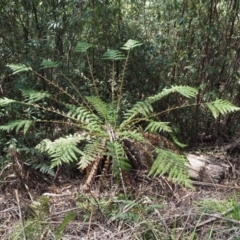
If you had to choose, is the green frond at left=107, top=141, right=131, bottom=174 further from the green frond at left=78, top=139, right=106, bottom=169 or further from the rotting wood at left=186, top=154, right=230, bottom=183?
the rotting wood at left=186, top=154, right=230, bottom=183

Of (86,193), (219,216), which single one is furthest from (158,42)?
(219,216)

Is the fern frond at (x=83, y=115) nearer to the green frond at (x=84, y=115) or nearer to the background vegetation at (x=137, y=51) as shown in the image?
the green frond at (x=84, y=115)

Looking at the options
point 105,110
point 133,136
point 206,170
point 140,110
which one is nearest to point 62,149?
point 133,136

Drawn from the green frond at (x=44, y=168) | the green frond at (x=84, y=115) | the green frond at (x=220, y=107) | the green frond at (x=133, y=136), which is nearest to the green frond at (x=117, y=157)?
the green frond at (x=133, y=136)

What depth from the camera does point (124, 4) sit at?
4410 millimetres

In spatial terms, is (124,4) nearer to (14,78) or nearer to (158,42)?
(158,42)

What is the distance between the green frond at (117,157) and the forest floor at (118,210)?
Result: 0.18m

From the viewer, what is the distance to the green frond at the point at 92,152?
286cm

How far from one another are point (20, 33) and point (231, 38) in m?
2.23

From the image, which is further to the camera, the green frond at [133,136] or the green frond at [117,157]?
the green frond at [133,136]

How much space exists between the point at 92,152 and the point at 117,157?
0.80 ft

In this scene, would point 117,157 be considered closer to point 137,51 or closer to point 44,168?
point 44,168

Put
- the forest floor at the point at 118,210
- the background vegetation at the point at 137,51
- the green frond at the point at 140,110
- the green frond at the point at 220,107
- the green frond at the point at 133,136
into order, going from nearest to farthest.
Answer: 1. the forest floor at the point at 118,210
2. the green frond at the point at 133,136
3. the green frond at the point at 220,107
4. the green frond at the point at 140,110
5. the background vegetation at the point at 137,51

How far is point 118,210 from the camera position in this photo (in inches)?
99.3
